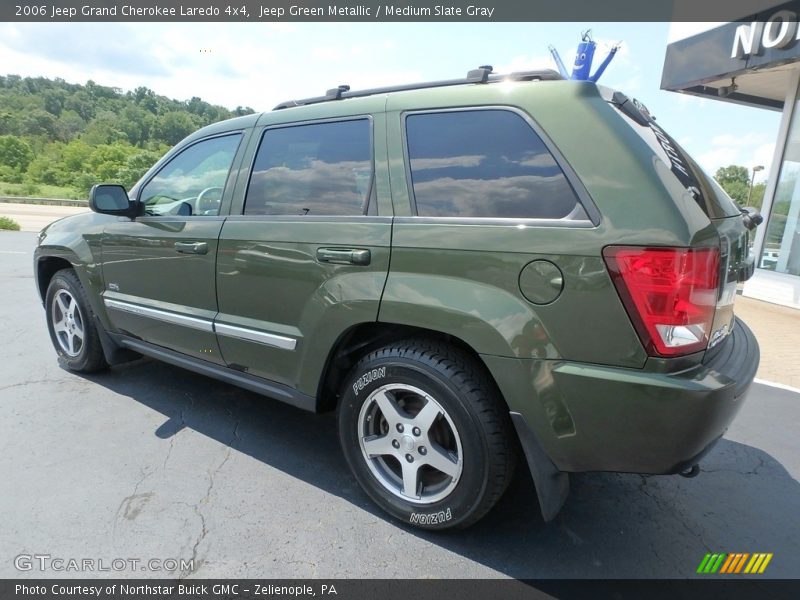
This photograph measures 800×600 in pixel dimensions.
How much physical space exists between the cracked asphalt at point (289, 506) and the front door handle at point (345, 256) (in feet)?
4.13

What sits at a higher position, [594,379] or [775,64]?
[775,64]

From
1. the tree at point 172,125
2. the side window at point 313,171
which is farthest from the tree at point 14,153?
the side window at point 313,171

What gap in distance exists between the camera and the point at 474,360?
214 cm

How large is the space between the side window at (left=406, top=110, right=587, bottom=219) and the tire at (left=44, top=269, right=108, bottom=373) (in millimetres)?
3056

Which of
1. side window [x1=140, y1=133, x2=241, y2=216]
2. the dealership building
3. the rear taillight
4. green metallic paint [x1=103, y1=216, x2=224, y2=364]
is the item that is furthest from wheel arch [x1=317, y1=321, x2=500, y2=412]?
the dealership building

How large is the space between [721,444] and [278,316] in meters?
3.06

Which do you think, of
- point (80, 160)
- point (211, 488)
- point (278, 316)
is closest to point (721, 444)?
point (278, 316)

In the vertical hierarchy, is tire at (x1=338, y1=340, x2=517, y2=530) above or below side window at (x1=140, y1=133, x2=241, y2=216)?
below

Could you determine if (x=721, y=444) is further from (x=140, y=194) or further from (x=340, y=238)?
(x=140, y=194)

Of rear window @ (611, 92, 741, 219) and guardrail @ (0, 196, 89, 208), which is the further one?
guardrail @ (0, 196, 89, 208)

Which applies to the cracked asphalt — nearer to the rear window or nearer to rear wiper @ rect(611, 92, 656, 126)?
the rear window

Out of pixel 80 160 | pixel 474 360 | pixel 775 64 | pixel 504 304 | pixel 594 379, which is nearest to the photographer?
pixel 594 379

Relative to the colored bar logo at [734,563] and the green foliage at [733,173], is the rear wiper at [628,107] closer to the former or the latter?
the colored bar logo at [734,563]

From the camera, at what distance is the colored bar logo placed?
214 centimetres
